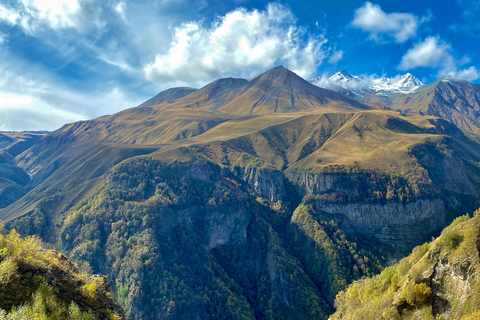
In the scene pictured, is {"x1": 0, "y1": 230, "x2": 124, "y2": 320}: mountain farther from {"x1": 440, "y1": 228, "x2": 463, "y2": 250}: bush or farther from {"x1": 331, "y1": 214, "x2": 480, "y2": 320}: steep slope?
{"x1": 440, "y1": 228, "x2": 463, "y2": 250}: bush

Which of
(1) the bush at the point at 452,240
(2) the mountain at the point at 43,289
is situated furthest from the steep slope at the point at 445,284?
(2) the mountain at the point at 43,289

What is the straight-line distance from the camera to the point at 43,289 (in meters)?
30.6

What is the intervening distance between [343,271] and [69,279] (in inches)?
7677

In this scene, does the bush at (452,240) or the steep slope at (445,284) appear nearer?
the steep slope at (445,284)

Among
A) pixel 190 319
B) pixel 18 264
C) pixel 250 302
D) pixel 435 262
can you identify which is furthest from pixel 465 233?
pixel 250 302

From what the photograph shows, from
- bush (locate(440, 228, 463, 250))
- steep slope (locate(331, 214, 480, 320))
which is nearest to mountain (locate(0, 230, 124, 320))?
steep slope (locate(331, 214, 480, 320))

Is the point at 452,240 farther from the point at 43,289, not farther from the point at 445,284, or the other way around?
the point at 43,289

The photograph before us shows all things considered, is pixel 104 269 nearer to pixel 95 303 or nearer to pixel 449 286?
pixel 95 303

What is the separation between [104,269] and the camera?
18225 cm

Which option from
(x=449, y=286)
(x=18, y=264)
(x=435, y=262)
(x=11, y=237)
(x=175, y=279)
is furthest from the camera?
(x=175, y=279)

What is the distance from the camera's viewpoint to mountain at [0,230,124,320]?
2783 cm

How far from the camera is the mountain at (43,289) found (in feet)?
91.3

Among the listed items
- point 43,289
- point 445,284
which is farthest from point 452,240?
point 43,289

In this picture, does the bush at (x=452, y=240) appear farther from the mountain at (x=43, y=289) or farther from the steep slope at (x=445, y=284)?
the mountain at (x=43, y=289)
